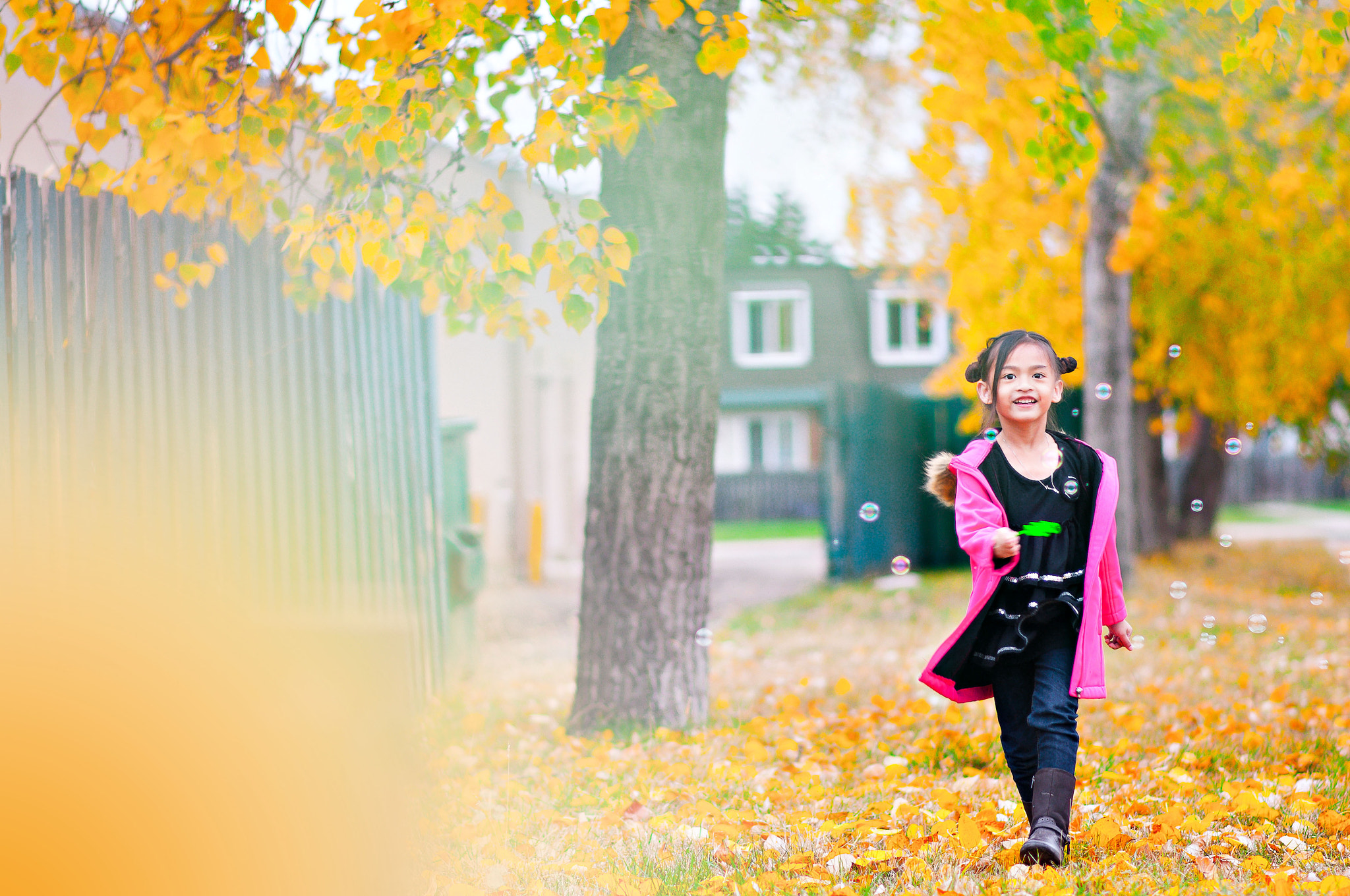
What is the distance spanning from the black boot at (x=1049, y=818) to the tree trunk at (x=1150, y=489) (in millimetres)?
11048

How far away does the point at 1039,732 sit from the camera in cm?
313

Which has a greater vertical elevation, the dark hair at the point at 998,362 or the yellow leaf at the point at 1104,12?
the yellow leaf at the point at 1104,12

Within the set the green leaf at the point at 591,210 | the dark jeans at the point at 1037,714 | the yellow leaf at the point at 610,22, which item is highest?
the yellow leaf at the point at 610,22

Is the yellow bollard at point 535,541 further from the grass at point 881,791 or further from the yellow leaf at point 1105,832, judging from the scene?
the yellow leaf at point 1105,832

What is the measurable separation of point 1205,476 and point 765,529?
9.54m

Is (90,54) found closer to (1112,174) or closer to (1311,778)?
(1311,778)

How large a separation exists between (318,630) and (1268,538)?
1605 cm

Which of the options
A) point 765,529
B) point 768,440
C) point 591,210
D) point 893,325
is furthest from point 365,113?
point 768,440

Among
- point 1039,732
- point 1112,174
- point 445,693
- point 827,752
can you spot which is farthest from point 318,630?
point 1112,174

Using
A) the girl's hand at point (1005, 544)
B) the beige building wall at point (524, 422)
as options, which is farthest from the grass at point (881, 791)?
the beige building wall at point (524, 422)

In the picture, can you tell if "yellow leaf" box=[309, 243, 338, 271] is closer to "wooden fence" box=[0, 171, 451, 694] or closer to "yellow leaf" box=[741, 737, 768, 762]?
"wooden fence" box=[0, 171, 451, 694]

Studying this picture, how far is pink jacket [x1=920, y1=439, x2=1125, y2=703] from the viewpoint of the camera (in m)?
3.05

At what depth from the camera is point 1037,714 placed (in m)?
3.12

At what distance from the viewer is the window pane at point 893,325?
26.3 metres
